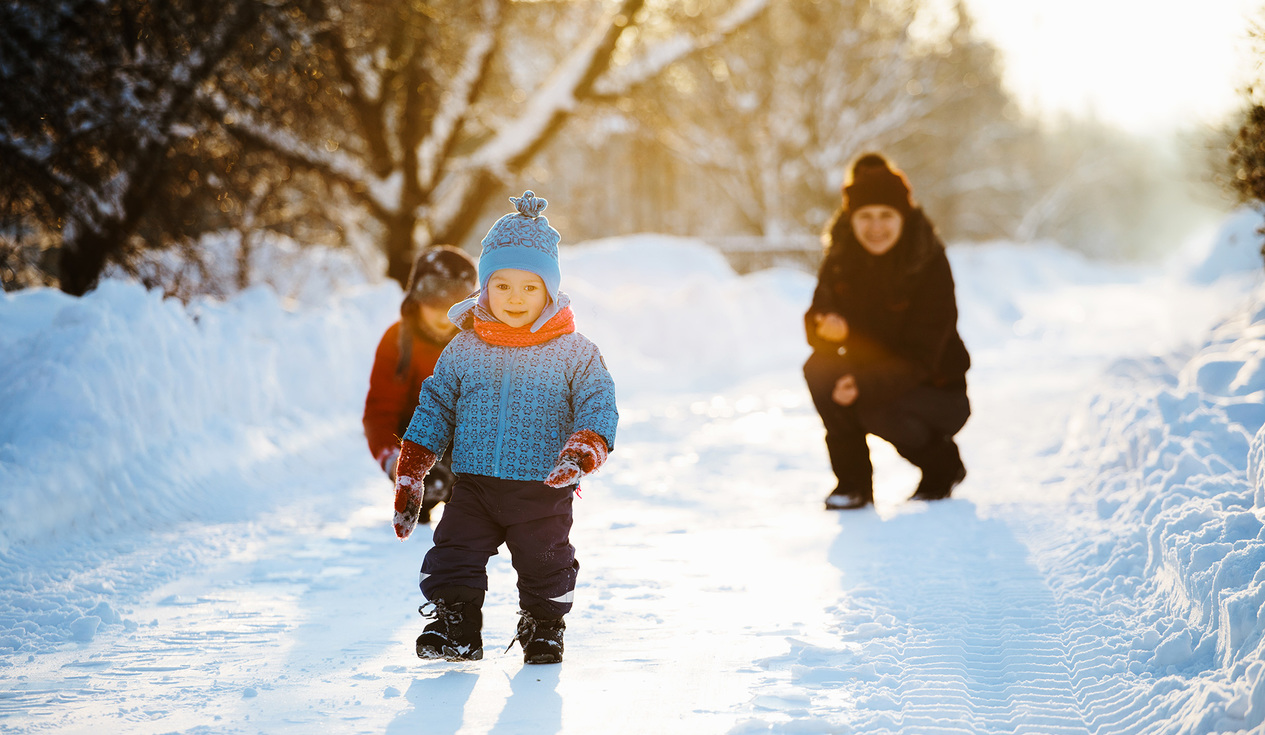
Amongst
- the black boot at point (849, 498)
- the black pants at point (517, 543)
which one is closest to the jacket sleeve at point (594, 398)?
the black pants at point (517, 543)

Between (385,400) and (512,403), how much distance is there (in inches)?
70.3

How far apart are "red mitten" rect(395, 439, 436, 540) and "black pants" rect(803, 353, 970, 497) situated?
2583 mm

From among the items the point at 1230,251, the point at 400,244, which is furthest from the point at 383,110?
the point at 1230,251

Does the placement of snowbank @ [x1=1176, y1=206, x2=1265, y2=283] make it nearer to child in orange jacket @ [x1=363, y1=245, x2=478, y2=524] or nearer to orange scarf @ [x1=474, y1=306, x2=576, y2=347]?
child in orange jacket @ [x1=363, y1=245, x2=478, y2=524]

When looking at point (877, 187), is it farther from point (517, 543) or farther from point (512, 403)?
point (517, 543)

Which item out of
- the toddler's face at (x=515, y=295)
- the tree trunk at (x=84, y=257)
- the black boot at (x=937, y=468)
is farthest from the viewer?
the tree trunk at (x=84, y=257)

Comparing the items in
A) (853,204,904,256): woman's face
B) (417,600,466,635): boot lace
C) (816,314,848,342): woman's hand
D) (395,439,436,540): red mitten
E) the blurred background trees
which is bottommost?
(417,600,466,635): boot lace

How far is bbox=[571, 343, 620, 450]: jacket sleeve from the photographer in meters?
2.78

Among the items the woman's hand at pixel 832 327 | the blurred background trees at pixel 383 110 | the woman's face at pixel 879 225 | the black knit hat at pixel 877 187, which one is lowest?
the woman's hand at pixel 832 327

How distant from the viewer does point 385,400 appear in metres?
4.48

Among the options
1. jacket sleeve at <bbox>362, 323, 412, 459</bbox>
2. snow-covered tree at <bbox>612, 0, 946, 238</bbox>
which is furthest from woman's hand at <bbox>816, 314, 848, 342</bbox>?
snow-covered tree at <bbox>612, 0, 946, 238</bbox>

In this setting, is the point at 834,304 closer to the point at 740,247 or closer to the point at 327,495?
the point at 327,495

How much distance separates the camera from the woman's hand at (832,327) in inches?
188

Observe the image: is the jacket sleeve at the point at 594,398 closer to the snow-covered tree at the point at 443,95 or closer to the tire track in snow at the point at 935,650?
the tire track in snow at the point at 935,650
